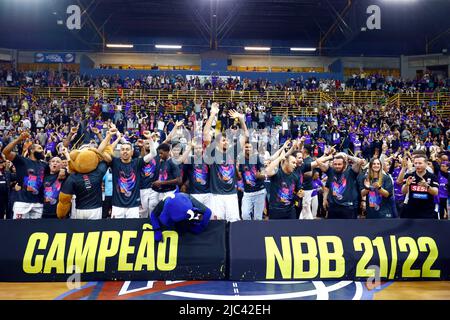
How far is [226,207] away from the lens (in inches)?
284


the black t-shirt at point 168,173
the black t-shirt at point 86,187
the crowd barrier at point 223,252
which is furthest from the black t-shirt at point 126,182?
the crowd barrier at point 223,252

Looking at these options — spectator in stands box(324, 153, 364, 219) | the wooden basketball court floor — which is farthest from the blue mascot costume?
spectator in stands box(324, 153, 364, 219)

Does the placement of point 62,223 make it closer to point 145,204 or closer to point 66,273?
point 66,273

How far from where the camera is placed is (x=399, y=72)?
37.5 m

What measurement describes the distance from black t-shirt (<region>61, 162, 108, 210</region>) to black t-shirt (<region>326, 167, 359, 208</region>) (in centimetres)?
401

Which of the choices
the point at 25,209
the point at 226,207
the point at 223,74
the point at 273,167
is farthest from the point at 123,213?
the point at 223,74

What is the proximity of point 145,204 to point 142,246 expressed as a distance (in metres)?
1.73

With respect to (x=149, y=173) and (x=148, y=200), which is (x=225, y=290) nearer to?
(x=148, y=200)

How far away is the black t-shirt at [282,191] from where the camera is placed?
Result: 6945mm

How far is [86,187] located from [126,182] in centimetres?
68

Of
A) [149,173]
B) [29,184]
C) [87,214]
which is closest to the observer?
[87,214]

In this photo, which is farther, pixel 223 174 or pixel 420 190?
pixel 223 174

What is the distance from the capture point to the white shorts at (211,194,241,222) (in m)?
7.21
